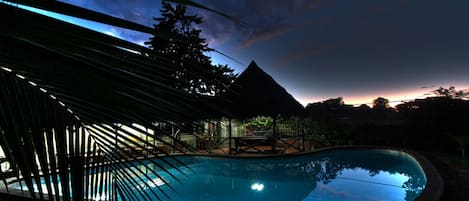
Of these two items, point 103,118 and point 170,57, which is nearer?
point 170,57

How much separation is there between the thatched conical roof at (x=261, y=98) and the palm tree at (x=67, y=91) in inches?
379

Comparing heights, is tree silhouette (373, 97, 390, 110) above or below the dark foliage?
above

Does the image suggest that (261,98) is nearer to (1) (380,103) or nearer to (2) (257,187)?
(2) (257,187)

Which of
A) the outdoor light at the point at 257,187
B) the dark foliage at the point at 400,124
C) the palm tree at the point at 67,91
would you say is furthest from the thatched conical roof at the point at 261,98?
the palm tree at the point at 67,91

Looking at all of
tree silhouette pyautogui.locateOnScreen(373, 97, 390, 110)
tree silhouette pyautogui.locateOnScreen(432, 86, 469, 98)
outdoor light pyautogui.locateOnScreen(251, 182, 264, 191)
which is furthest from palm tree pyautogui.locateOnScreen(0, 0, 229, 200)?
tree silhouette pyautogui.locateOnScreen(373, 97, 390, 110)

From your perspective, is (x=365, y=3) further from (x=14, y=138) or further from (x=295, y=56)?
(x=14, y=138)

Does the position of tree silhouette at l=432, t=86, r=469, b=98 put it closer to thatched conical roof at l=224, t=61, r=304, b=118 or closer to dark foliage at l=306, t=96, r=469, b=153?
dark foliage at l=306, t=96, r=469, b=153

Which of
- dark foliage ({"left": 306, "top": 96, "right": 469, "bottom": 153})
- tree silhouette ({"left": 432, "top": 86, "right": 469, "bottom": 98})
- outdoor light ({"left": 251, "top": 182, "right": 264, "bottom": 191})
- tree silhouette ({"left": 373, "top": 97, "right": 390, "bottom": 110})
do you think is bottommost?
outdoor light ({"left": 251, "top": 182, "right": 264, "bottom": 191})

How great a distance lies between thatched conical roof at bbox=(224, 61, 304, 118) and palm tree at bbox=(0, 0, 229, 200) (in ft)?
31.6

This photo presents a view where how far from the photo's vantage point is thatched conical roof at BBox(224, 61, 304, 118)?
10.7m

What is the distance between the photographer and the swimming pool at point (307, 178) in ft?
20.5

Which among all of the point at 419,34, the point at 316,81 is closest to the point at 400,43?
the point at 419,34

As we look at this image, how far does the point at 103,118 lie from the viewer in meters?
0.85

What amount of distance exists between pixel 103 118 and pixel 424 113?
12748 mm
